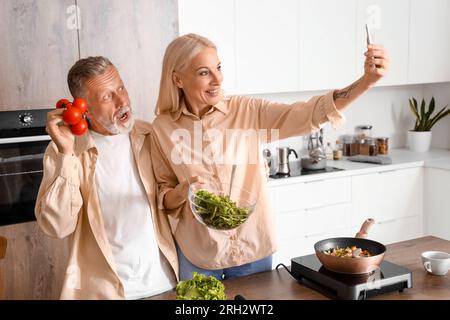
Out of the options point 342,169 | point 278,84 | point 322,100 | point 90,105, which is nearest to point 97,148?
point 90,105

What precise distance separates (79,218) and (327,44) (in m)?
2.55

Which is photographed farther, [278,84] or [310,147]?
[310,147]

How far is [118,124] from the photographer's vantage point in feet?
6.57

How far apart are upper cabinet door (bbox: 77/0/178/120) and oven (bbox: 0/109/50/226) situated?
16.8 inches

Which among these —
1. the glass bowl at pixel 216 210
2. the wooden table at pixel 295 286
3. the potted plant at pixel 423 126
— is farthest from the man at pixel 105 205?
the potted plant at pixel 423 126

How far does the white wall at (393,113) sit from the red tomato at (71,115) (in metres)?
3.04

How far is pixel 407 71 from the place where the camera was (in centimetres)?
439

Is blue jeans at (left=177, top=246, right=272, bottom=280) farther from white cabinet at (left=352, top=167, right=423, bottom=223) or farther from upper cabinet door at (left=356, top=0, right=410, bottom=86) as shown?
upper cabinet door at (left=356, top=0, right=410, bottom=86)

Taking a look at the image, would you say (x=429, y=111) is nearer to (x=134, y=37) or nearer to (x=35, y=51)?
(x=134, y=37)

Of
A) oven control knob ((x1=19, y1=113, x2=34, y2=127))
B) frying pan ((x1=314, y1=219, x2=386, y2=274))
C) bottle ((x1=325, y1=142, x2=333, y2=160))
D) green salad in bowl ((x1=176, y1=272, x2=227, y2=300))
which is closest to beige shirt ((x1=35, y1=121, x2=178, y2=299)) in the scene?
green salad in bowl ((x1=176, y1=272, x2=227, y2=300))

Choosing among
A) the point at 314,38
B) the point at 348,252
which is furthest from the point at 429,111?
the point at 348,252
